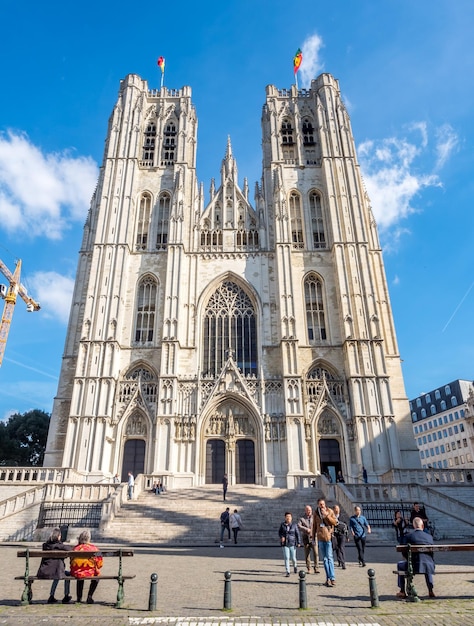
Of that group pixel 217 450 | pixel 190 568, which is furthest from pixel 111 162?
pixel 190 568

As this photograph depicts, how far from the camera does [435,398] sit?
65.4 meters

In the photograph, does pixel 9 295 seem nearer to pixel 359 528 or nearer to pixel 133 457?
pixel 133 457

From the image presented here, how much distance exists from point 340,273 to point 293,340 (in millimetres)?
6111

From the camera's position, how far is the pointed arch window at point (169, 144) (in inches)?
1476

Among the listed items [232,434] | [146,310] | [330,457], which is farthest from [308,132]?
[330,457]

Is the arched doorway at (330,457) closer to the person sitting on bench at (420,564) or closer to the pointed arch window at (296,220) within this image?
the pointed arch window at (296,220)

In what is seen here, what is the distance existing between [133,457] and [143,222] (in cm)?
1731

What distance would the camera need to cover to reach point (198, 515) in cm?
1819

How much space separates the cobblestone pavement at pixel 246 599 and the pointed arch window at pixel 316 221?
25069 mm

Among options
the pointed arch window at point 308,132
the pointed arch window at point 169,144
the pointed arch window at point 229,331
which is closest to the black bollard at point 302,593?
the pointed arch window at point 229,331

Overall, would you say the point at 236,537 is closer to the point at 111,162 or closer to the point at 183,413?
the point at 183,413

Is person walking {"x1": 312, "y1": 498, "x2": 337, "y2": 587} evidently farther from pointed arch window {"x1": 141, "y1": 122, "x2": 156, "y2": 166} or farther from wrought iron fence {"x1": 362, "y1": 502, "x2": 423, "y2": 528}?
pointed arch window {"x1": 141, "y1": 122, "x2": 156, "y2": 166}

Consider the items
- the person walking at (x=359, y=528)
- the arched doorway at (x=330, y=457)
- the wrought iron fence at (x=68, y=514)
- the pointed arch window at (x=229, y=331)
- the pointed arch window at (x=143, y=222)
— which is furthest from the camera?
the pointed arch window at (x=143, y=222)

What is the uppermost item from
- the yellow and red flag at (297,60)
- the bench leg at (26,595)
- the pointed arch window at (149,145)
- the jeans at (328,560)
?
the yellow and red flag at (297,60)
